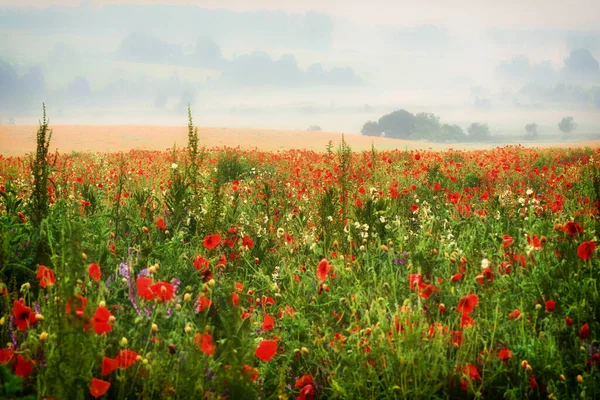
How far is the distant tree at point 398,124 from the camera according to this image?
3310 inches

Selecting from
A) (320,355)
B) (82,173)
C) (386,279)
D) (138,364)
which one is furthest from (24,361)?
(82,173)

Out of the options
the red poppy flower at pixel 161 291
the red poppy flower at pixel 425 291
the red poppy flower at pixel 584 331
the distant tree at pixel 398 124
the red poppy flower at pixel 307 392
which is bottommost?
the red poppy flower at pixel 307 392

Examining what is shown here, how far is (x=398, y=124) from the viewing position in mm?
84375

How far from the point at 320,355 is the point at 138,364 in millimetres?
946

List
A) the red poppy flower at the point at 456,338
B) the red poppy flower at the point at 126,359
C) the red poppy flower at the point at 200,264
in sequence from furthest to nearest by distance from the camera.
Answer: the red poppy flower at the point at 200,264 → the red poppy flower at the point at 456,338 → the red poppy flower at the point at 126,359

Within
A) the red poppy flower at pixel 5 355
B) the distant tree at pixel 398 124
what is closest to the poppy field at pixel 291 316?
the red poppy flower at pixel 5 355

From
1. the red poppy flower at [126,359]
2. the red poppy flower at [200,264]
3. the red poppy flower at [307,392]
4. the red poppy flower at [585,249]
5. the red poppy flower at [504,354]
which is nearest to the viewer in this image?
the red poppy flower at [126,359]

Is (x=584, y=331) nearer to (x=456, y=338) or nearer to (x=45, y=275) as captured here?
(x=456, y=338)

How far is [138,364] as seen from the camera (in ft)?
7.20

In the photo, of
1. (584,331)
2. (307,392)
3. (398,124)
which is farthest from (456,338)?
(398,124)

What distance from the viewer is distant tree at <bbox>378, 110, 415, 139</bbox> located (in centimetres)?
8406

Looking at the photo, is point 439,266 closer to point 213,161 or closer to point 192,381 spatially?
point 192,381

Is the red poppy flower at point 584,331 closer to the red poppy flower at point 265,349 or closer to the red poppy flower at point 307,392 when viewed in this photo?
the red poppy flower at point 307,392

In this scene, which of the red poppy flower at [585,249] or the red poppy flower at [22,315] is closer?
the red poppy flower at [22,315]
